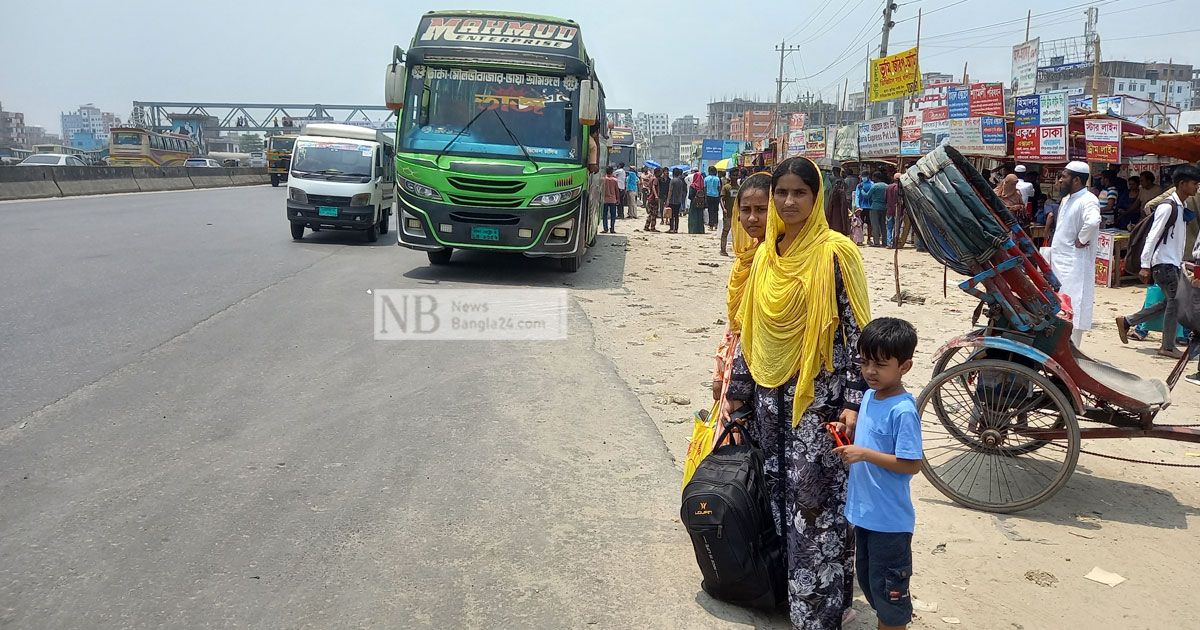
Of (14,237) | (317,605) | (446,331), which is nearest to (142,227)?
(14,237)

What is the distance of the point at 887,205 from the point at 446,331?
13.5 m

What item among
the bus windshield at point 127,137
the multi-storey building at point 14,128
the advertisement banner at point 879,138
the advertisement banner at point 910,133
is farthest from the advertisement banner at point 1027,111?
the multi-storey building at point 14,128

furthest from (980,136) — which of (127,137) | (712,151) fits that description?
(127,137)

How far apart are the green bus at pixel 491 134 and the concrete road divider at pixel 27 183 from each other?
53.7ft

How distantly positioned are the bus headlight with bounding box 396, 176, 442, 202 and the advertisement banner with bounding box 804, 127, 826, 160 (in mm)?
18989

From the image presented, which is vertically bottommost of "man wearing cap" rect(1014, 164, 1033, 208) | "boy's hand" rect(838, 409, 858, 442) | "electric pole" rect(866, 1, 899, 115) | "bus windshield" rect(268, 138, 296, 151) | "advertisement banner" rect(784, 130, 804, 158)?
"boy's hand" rect(838, 409, 858, 442)

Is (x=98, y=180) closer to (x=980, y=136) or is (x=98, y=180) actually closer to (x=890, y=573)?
(x=980, y=136)

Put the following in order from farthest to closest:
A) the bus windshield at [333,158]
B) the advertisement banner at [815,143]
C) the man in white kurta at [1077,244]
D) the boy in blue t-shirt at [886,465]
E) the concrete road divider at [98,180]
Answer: the advertisement banner at [815,143], the concrete road divider at [98,180], the bus windshield at [333,158], the man in white kurta at [1077,244], the boy in blue t-shirt at [886,465]

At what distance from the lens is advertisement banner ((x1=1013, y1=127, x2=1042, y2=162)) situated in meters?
15.3

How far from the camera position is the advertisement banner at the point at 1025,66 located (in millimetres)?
22797

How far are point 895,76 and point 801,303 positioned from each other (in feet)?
74.8

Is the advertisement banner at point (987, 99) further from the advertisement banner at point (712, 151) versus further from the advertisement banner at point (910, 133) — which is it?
the advertisement banner at point (712, 151)

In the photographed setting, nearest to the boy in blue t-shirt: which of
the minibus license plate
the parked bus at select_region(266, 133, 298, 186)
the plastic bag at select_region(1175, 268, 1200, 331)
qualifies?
the plastic bag at select_region(1175, 268, 1200, 331)

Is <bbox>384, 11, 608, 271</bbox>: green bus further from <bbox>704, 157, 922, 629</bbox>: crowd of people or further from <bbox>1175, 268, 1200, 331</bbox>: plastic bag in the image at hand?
<bbox>704, 157, 922, 629</bbox>: crowd of people
